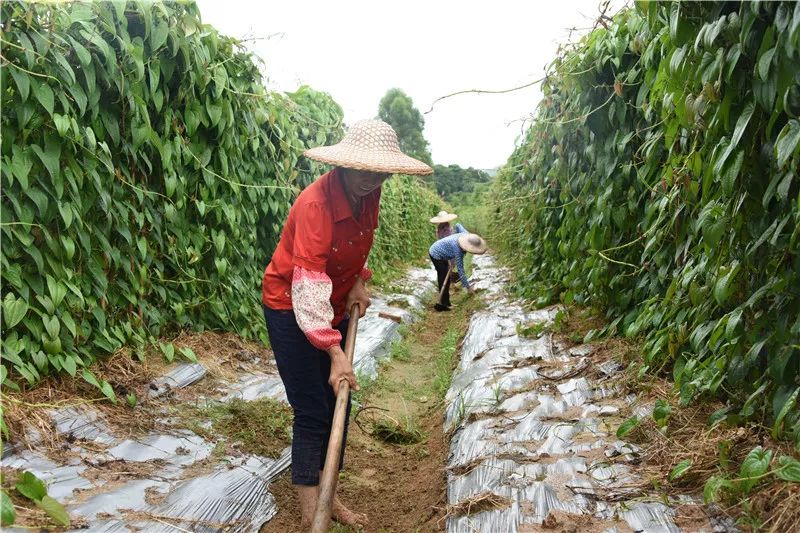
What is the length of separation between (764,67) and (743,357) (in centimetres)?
95

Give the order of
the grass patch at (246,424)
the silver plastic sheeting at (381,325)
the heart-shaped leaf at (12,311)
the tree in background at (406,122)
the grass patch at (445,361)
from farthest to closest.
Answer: the tree in background at (406,122), the silver plastic sheeting at (381,325), the grass patch at (445,361), the grass patch at (246,424), the heart-shaped leaf at (12,311)

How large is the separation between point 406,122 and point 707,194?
111ft

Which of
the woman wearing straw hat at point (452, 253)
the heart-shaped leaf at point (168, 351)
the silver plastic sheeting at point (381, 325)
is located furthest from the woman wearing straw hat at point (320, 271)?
the woman wearing straw hat at point (452, 253)

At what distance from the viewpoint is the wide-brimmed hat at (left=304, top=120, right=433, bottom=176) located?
2268 millimetres

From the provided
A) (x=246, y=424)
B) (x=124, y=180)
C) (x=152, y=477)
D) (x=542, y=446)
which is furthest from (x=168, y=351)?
(x=542, y=446)

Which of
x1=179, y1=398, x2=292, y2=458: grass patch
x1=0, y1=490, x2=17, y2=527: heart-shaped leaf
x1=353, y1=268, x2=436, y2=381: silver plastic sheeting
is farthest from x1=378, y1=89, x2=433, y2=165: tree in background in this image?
x1=0, y1=490, x2=17, y2=527: heart-shaped leaf

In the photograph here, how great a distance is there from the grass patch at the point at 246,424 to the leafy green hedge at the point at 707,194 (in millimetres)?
1901

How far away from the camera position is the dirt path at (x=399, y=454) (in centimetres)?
270

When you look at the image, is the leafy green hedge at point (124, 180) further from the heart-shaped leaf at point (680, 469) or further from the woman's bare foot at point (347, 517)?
the heart-shaped leaf at point (680, 469)

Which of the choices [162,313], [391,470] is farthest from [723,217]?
[162,313]

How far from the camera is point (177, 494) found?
2373mm

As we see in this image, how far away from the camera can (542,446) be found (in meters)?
2.65

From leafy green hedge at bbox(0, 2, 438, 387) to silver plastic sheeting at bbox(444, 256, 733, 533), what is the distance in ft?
5.94

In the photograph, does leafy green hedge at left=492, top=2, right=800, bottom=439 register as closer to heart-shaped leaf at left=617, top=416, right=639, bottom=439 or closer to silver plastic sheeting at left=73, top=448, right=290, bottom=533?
heart-shaped leaf at left=617, top=416, right=639, bottom=439
